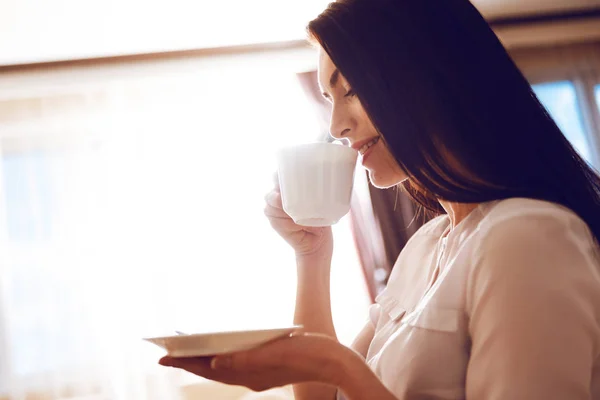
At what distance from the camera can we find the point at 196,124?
9.62 ft

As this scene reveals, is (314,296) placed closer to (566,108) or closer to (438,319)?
(438,319)

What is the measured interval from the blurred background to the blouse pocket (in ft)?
6.48

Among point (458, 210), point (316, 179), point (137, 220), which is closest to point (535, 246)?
point (458, 210)

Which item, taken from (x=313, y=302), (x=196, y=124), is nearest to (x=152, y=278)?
(x=196, y=124)

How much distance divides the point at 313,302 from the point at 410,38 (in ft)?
1.93

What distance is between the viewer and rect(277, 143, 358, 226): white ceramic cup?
35.1 inches

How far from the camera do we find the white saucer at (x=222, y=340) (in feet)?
2.22

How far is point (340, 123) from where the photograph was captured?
953 mm

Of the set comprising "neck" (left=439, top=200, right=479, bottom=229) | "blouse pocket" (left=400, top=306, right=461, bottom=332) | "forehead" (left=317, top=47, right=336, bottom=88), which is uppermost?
"forehead" (left=317, top=47, right=336, bottom=88)

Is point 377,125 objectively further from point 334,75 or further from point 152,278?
point 152,278

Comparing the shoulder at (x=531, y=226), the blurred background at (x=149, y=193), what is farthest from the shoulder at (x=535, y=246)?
the blurred background at (x=149, y=193)

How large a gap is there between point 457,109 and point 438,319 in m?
0.30

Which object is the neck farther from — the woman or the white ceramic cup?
the white ceramic cup

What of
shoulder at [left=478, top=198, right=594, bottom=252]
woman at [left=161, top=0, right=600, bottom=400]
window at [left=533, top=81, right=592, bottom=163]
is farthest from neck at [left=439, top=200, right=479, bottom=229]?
window at [left=533, top=81, right=592, bottom=163]
